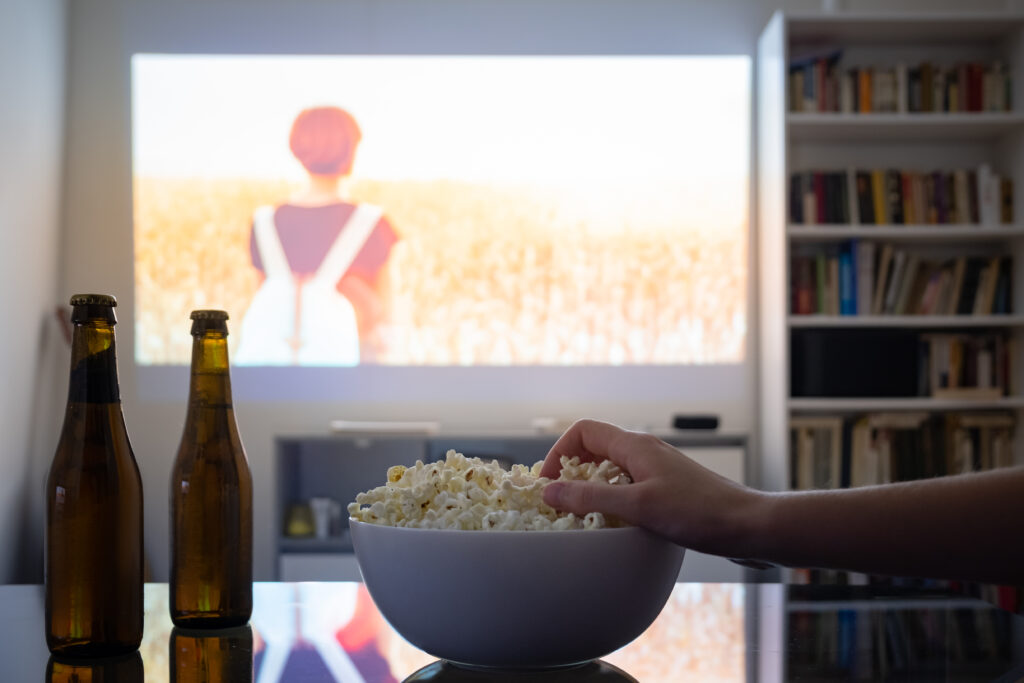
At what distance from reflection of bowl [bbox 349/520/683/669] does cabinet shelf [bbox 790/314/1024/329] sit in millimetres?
3127

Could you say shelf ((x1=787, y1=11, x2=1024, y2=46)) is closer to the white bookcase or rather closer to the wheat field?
the white bookcase

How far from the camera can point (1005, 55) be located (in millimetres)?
3924

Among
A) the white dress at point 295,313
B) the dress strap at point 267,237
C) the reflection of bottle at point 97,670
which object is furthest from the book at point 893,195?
the reflection of bottle at point 97,670

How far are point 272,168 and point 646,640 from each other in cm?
346

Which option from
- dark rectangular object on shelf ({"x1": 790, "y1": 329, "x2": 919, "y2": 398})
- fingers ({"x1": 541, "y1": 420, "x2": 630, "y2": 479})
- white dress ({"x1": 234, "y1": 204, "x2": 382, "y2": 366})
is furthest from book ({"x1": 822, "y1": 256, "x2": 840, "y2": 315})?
fingers ({"x1": 541, "y1": 420, "x2": 630, "y2": 479})

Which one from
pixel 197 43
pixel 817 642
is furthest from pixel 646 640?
pixel 197 43

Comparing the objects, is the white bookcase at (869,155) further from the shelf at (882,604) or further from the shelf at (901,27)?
the shelf at (882,604)

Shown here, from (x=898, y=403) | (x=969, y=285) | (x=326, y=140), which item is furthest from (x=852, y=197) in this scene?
(x=326, y=140)

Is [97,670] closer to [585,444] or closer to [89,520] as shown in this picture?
[89,520]

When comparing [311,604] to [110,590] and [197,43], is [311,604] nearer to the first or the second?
[110,590]

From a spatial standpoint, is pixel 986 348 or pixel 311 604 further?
pixel 986 348

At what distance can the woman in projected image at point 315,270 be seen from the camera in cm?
398

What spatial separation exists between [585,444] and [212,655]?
0.35 metres

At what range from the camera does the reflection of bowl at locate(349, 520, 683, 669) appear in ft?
2.30
